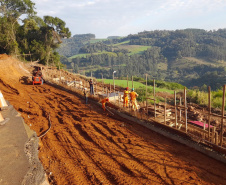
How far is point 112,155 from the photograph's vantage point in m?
5.99

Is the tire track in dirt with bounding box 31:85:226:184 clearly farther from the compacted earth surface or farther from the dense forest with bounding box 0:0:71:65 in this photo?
the dense forest with bounding box 0:0:71:65

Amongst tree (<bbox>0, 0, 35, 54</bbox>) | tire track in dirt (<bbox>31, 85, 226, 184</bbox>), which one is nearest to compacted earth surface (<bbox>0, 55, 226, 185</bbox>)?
tire track in dirt (<bbox>31, 85, 226, 184</bbox>)

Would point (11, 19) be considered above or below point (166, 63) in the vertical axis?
above

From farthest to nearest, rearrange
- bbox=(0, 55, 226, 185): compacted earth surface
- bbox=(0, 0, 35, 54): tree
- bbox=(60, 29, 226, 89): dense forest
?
bbox=(60, 29, 226, 89): dense forest
bbox=(0, 0, 35, 54): tree
bbox=(0, 55, 226, 185): compacted earth surface

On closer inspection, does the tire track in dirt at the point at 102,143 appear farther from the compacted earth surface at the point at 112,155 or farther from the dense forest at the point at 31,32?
the dense forest at the point at 31,32

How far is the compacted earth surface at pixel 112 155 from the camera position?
4.92m

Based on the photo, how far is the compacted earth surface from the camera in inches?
194

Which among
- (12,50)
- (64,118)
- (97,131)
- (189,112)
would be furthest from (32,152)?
(12,50)

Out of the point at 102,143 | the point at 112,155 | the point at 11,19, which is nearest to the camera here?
the point at 112,155

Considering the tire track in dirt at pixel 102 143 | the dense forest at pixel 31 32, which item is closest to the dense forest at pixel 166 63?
the dense forest at pixel 31 32

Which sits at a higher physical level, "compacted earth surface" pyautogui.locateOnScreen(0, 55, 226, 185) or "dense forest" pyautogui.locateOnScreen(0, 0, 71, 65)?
"dense forest" pyautogui.locateOnScreen(0, 0, 71, 65)

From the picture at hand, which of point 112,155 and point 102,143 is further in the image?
point 102,143

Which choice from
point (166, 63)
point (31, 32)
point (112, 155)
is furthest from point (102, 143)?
point (166, 63)

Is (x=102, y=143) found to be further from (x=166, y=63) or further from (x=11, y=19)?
(x=166, y=63)
